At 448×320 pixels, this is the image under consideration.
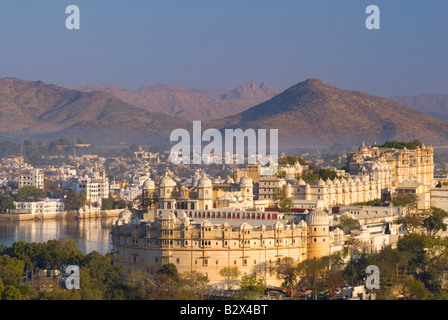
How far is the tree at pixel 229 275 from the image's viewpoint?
29766 millimetres

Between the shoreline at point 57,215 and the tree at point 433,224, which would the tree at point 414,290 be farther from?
the shoreline at point 57,215

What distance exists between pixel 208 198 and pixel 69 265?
5.47 meters

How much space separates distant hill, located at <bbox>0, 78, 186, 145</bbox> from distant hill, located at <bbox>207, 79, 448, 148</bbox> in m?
17.4

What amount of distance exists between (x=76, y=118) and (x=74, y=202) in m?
120

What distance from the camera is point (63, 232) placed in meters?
53.4

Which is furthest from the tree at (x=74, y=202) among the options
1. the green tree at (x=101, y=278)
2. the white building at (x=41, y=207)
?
the green tree at (x=101, y=278)

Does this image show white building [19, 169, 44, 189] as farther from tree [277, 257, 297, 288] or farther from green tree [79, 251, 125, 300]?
tree [277, 257, 297, 288]

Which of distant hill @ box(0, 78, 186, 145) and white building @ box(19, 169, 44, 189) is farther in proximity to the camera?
distant hill @ box(0, 78, 186, 145)

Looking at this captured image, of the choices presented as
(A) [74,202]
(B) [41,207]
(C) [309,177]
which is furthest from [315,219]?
(A) [74,202]

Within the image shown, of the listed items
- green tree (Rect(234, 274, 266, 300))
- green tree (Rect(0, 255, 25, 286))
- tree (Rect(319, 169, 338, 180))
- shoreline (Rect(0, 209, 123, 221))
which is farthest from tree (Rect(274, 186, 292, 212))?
shoreline (Rect(0, 209, 123, 221))

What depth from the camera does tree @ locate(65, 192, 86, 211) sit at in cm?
6694

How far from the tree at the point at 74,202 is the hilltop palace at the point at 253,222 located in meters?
22.1

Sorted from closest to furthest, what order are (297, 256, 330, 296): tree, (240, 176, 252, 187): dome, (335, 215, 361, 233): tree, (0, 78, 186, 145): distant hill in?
1. (297, 256, 330, 296): tree
2. (335, 215, 361, 233): tree
3. (240, 176, 252, 187): dome
4. (0, 78, 186, 145): distant hill

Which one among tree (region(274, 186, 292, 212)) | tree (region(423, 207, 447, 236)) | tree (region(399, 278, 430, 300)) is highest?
tree (region(274, 186, 292, 212))
